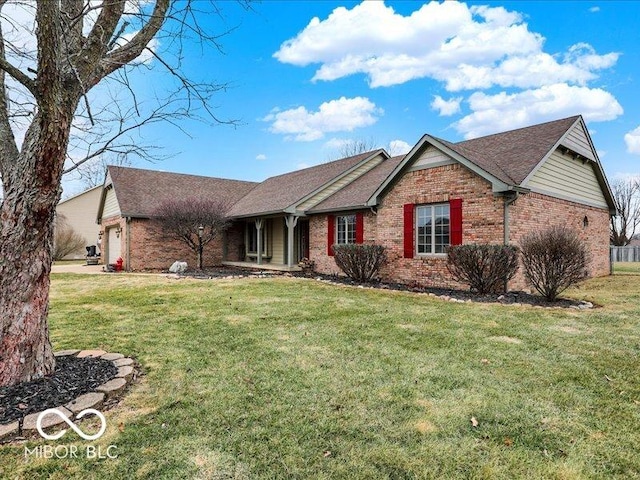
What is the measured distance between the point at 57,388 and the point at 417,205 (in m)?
9.94

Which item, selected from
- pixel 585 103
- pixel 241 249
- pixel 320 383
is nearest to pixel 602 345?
pixel 320 383

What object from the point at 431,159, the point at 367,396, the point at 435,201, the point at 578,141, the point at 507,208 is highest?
the point at 578,141

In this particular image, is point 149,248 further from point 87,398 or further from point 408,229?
point 87,398

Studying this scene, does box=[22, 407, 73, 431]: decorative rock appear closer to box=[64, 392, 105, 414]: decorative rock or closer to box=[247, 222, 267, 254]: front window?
box=[64, 392, 105, 414]: decorative rock

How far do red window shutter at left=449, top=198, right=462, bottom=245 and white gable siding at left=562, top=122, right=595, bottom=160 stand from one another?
4.41 m

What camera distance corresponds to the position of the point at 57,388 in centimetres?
362

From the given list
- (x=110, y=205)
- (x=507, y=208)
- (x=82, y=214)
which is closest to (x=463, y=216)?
(x=507, y=208)

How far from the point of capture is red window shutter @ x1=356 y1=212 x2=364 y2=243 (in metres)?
13.6

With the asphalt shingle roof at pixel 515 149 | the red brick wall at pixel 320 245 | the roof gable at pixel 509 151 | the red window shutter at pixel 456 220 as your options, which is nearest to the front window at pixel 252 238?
the red brick wall at pixel 320 245

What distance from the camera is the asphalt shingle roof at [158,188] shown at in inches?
702

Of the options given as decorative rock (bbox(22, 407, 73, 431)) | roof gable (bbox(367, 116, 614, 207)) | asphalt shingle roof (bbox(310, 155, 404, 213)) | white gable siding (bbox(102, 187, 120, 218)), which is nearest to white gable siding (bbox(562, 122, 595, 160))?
roof gable (bbox(367, 116, 614, 207))

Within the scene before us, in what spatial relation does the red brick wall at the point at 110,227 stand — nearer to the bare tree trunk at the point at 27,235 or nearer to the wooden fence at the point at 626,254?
the bare tree trunk at the point at 27,235

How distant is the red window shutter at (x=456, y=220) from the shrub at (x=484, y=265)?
633 mm

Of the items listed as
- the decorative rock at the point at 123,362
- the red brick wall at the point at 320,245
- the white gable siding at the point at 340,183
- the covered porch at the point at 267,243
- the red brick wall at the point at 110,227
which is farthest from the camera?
the red brick wall at the point at 110,227
